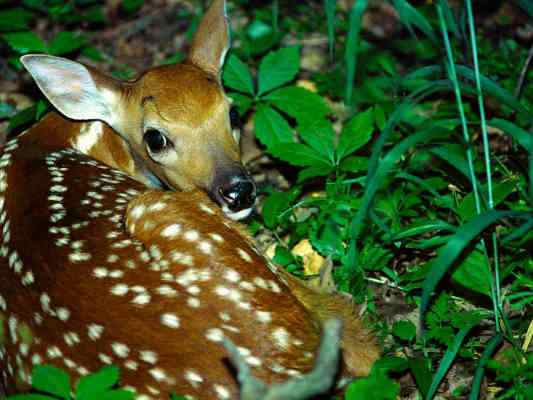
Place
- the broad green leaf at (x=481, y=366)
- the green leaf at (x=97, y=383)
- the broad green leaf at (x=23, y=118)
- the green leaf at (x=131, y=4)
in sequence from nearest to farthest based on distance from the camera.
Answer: the green leaf at (x=97, y=383) < the broad green leaf at (x=481, y=366) < the broad green leaf at (x=23, y=118) < the green leaf at (x=131, y=4)

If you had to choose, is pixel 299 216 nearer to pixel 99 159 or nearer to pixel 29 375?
pixel 99 159

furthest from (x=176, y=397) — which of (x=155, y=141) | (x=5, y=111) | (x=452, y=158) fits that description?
(x=5, y=111)

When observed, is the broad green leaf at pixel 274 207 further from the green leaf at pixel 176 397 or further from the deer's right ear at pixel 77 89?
the green leaf at pixel 176 397

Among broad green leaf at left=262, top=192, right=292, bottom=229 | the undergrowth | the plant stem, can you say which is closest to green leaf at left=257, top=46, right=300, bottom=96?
the undergrowth

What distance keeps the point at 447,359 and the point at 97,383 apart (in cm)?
129

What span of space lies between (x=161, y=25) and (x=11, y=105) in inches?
58.6

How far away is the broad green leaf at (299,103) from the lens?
428cm

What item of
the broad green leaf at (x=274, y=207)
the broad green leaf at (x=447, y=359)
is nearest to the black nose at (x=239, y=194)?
the broad green leaf at (x=274, y=207)

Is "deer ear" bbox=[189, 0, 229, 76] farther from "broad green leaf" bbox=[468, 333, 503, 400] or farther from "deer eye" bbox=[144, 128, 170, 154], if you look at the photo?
"broad green leaf" bbox=[468, 333, 503, 400]

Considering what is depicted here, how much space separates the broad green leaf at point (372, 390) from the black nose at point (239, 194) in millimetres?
1274

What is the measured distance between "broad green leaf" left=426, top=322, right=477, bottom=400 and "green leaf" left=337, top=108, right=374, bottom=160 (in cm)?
106

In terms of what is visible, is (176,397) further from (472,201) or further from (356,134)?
(356,134)

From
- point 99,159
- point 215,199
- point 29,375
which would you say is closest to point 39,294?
point 29,375

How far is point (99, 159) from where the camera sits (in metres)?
4.31
